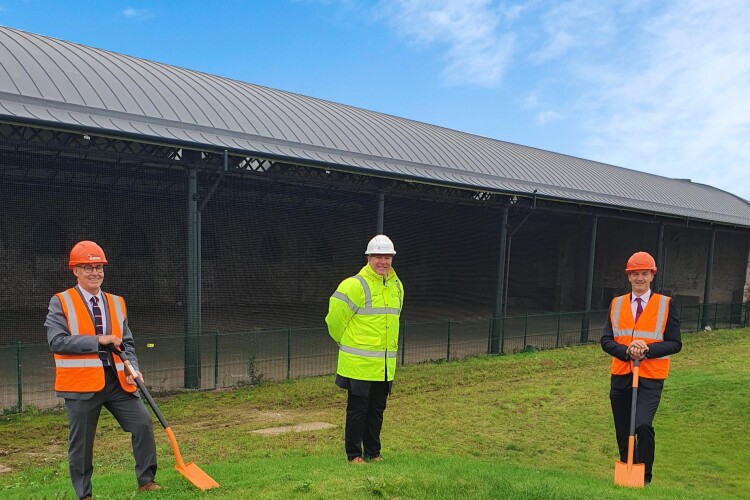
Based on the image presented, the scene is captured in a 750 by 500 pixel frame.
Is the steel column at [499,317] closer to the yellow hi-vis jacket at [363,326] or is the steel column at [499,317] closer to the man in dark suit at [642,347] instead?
the man in dark suit at [642,347]

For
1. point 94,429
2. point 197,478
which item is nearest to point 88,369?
point 94,429

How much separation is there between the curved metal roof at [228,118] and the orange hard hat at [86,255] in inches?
233

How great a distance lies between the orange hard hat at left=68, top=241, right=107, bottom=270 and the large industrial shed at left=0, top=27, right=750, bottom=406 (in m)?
5.93

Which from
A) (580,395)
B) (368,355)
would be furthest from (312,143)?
(368,355)

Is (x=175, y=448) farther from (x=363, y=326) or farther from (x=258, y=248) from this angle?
(x=258, y=248)

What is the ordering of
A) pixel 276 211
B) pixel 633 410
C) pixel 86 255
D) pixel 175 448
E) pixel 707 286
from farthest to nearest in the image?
pixel 707 286 < pixel 276 211 < pixel 633 410 < pixel 175 448 < pixel 86 255

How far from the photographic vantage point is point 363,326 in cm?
508

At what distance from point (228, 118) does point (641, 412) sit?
10520 mm

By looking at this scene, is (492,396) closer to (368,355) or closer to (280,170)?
(368,355)

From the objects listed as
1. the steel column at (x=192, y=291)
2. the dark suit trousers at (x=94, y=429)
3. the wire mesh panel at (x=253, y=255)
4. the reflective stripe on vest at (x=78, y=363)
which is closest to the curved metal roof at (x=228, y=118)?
the wire mesh panel at (x=253, y=255)

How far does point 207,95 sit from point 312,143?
2.61 m

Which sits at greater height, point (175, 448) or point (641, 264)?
point (641, 264)

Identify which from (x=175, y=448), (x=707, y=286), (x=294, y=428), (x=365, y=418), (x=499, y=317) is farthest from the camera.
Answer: (x=707, y=286)

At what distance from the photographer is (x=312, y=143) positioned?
1398cm
